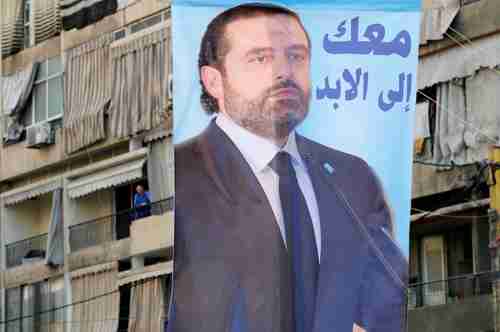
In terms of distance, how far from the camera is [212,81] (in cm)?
2122

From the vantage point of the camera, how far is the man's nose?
21.3 meters

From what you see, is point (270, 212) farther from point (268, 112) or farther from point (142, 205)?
point (142, 205)

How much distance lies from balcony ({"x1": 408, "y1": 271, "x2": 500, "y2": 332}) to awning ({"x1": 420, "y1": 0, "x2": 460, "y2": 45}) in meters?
4.00

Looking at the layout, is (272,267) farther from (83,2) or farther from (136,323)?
(83,2)

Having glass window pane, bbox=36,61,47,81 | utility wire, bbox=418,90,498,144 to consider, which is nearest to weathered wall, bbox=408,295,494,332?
utility wire, bbox=418,90,498,144

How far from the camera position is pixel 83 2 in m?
42.5

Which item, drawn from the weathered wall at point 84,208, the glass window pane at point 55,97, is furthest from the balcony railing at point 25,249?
the glass window pane at point 55,97

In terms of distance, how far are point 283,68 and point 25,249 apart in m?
23.9

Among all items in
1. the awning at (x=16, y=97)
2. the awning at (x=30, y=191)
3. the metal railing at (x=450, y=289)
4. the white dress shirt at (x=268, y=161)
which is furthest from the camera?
the awning at (x=16, y=97)

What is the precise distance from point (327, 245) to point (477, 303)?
11.5 m

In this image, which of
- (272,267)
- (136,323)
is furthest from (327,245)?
(136,323)

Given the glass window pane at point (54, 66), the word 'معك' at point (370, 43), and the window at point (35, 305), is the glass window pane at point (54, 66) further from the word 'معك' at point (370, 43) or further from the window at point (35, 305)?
the word 'معك' at point (370, 43)

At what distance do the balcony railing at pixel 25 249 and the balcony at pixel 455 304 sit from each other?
11.9 metres

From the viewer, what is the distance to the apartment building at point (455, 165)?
32.6 metres
